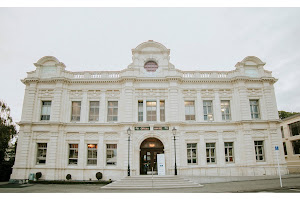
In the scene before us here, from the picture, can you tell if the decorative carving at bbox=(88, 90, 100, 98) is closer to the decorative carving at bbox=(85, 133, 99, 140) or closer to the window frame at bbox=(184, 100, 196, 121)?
the decorative carving at bbox=(85, 133, 99, 140)

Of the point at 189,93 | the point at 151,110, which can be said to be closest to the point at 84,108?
the point at 151,110

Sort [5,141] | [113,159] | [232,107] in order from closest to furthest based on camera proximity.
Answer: [113,159]
[232,107]
[5,141]

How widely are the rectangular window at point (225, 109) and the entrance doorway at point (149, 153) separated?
24.6 ft

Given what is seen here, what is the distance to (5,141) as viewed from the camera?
23672mm

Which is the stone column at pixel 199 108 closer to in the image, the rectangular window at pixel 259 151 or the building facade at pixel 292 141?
the rectangular window at pixel 259 151

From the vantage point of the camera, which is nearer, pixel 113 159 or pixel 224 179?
pixel 224 179

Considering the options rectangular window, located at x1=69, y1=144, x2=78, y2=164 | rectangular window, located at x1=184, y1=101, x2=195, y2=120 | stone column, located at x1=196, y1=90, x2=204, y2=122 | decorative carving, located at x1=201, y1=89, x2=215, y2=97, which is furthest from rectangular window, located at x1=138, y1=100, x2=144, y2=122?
rectangular window, located at x1=69, y1=144, x2=78, y2=164

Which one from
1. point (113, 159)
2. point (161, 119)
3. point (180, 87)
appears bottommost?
point (113, 159)

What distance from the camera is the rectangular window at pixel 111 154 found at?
65.4 feet

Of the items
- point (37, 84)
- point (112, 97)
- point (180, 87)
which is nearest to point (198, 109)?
point (180, 87)

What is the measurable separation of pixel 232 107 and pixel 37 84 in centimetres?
2130

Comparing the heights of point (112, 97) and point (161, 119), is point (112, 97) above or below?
above

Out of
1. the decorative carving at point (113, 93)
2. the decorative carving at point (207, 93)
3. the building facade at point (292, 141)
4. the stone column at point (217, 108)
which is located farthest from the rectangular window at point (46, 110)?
the building facade at point (292, 141)

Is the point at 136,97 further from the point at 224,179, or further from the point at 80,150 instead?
the point at 224,179
